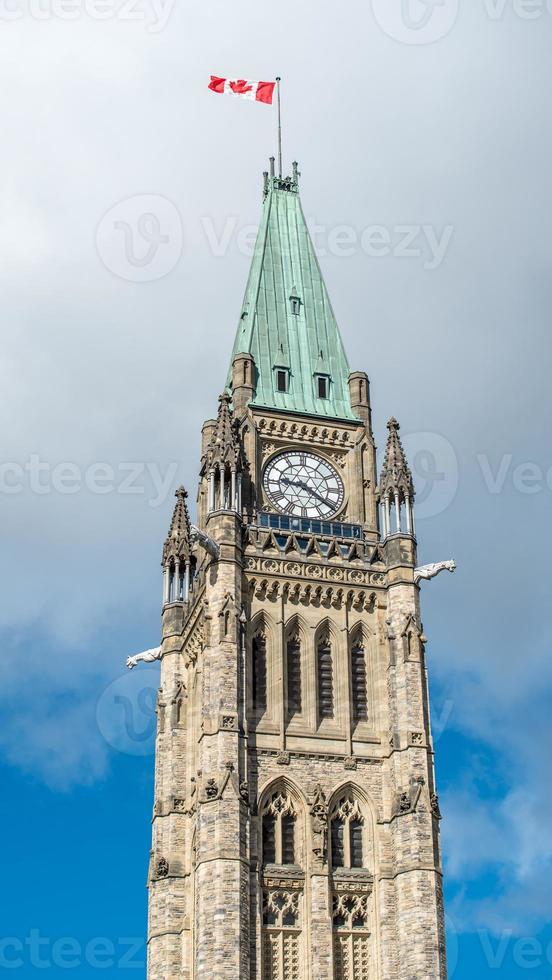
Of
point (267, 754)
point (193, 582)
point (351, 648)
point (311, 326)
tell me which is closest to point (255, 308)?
point (311, 326)

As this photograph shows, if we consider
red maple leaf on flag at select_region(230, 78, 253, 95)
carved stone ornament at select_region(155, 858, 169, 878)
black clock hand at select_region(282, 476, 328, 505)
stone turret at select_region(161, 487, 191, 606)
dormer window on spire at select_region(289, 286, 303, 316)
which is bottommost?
carved stone ornament at select_region(155, 858, 169, 878)

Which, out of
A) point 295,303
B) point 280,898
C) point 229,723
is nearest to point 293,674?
point 229,723

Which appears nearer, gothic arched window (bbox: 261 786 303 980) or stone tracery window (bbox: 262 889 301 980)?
stone tracery window (bbox: 262 889 301 980)

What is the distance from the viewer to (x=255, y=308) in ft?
253

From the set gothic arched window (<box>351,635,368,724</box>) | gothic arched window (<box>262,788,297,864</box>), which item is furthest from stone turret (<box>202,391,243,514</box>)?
gothic arched window (<box>262,788,297,864</box>)

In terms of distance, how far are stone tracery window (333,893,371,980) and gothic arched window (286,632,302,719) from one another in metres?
7.96

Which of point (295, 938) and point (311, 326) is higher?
point (311, 326)

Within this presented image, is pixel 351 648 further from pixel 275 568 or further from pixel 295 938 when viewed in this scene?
pixel 295 938

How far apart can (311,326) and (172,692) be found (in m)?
19.9

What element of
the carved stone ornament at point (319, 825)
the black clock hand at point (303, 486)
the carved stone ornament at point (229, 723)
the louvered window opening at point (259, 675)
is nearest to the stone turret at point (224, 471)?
the black clock hand at point (303, 486)

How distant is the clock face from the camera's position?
7062 centimetres

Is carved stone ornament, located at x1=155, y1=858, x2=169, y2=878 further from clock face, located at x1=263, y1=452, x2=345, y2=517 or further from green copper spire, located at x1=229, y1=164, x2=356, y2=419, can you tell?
green copper spire, located at x1=229, y1=164, x2=356, y2=419

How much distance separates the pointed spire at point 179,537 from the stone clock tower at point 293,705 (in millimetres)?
107

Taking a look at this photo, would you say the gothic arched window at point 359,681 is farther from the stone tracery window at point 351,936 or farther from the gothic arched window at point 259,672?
the stone tracery window at point 351,936
